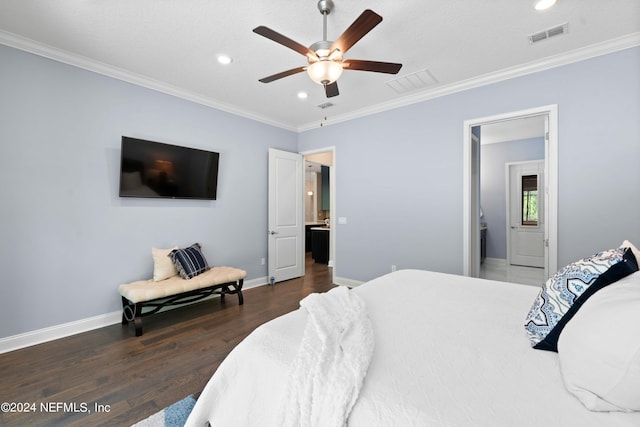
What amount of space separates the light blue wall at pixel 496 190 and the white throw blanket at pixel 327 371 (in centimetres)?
631

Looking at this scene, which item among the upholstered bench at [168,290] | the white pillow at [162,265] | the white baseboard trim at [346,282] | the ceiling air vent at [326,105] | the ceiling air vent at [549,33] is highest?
the ceiling air vent at [326,105]

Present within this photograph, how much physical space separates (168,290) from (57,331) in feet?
3.52

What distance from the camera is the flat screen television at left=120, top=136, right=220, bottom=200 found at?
3186 mm

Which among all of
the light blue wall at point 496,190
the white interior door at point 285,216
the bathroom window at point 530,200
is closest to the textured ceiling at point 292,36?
the white interior door at point 285,216

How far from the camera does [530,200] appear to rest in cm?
610

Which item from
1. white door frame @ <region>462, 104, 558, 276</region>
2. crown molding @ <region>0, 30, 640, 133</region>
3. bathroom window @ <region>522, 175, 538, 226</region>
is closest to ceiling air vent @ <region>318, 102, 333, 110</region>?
crown molding @ <region>0, 30, 640, 133</region>

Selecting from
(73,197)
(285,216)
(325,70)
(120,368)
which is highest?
(325,70)

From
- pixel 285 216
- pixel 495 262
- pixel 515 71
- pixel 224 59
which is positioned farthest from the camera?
pixel 495 262

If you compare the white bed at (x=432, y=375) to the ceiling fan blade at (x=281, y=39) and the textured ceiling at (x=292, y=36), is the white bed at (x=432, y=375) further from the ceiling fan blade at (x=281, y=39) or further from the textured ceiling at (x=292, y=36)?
the textured ceiling at (x=292, y=36)

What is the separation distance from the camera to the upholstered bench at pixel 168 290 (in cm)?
283

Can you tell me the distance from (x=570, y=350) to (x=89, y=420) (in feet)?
8.12

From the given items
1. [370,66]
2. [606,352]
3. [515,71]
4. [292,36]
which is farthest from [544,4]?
[606,352]

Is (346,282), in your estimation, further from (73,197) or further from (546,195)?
(73,197)

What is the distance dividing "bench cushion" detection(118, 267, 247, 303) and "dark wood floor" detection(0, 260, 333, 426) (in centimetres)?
38
